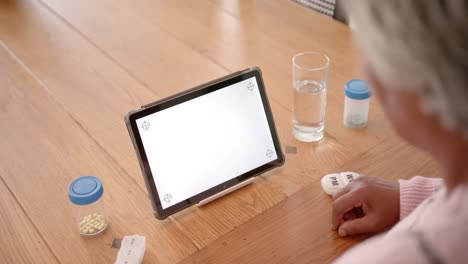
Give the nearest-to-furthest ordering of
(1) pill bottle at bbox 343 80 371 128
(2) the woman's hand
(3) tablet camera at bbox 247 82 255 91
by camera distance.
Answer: (2) the woman's hand < (3) tablet camera at bbox 247 82 255 91 < (1) pill bottle at bbox 343 80 371 128

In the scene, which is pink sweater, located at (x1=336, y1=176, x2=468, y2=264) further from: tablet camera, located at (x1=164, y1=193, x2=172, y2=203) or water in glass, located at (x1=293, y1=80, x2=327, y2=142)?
water in glass, located at (x1=293, y1=80, x2=327, y2=142)

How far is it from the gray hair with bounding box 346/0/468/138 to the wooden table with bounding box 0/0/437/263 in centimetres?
46

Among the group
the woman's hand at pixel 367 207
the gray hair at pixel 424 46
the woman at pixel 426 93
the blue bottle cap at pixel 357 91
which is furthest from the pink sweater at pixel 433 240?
the blue bottle cap at pixel 357 91

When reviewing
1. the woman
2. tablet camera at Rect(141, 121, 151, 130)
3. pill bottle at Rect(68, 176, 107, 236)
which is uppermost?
the woman

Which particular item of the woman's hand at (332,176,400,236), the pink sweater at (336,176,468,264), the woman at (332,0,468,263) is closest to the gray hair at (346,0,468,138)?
the woman at (332,0,468,263)

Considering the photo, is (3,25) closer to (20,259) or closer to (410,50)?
(20,259)

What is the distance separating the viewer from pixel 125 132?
3.85ft

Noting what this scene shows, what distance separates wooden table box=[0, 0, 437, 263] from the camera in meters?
0.92

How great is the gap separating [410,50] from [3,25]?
1392 millimetres

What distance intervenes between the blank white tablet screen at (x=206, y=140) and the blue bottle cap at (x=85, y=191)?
0.32 feet

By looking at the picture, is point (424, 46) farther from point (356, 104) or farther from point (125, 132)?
point (125, 132)

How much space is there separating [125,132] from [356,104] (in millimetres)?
475

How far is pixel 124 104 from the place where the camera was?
1.26m

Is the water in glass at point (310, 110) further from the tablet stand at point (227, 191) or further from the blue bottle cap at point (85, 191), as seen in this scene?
the blue bottle cap at point (85, 191)
